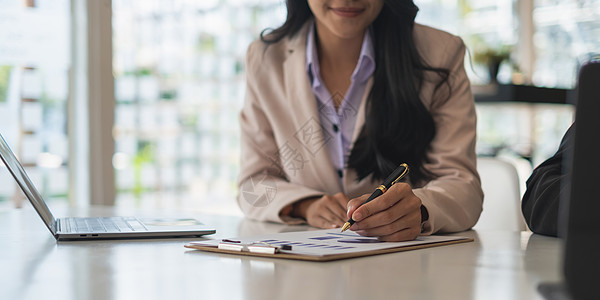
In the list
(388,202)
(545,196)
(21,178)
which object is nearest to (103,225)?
(21,178)

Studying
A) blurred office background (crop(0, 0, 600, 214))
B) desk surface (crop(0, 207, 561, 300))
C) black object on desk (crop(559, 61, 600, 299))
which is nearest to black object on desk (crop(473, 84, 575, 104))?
blurred office background (crop(0, 0, 600, 214))

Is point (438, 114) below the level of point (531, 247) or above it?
above

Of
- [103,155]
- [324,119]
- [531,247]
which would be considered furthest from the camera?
[103,155]

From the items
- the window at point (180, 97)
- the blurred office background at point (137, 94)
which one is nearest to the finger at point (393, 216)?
the blurred office background at point (137, 94)

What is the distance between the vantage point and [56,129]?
106 inches

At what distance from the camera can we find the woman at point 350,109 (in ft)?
4.45

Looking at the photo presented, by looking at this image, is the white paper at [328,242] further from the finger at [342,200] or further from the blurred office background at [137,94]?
the blurred office background at [137,94]

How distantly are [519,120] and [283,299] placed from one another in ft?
17.9

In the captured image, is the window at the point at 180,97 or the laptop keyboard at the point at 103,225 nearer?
the laptop keyboard at the point at 103,225

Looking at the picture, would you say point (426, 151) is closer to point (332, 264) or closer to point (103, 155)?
point (332, 264)

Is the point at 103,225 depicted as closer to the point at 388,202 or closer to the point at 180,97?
the point at 388,202

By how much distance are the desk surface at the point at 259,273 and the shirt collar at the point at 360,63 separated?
2.08 ft

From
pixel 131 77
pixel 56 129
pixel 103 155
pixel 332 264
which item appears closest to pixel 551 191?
pixel 332 264

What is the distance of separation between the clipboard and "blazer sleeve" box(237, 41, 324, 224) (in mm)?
425
